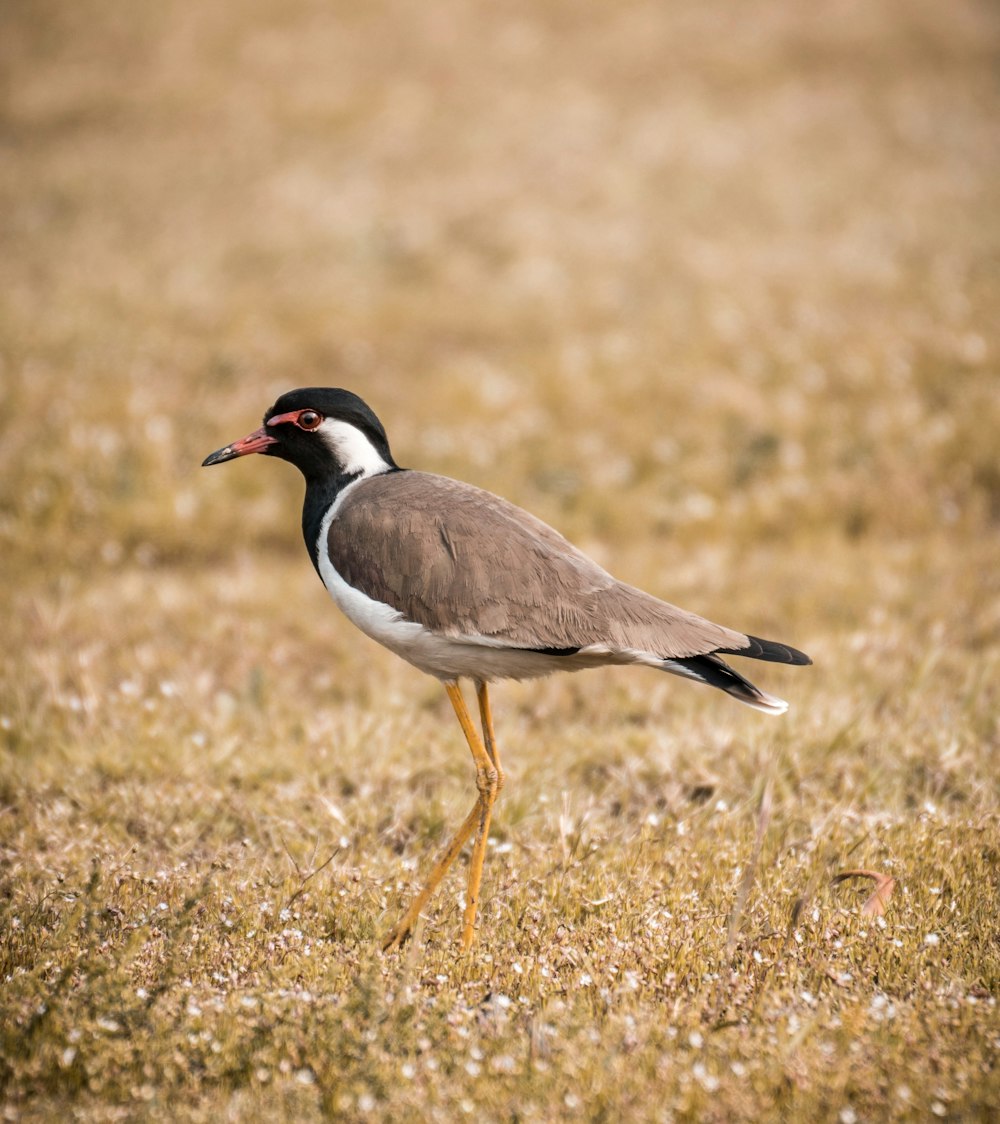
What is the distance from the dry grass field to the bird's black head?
158 cm

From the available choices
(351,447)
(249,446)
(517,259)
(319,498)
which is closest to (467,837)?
(319,498)

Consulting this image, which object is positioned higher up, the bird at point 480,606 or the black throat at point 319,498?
the black throat at point 319,498

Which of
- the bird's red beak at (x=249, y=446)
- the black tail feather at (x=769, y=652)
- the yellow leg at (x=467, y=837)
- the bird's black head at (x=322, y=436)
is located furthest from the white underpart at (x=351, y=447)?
the black tail feather at (x=769, y=652)

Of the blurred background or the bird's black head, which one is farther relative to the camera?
the blurred background

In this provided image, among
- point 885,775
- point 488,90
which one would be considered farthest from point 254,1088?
point 488,90

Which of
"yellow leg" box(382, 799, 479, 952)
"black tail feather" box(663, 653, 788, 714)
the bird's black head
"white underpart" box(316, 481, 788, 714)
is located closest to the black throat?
the bird's black head

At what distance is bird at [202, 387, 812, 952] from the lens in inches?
151

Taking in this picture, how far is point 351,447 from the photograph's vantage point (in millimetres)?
4551

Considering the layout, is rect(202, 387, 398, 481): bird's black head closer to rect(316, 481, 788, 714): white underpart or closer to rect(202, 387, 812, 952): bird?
rect(202, 387, 812, 952): bird

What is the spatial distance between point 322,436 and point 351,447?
133 mm

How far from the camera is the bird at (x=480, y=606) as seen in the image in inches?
151

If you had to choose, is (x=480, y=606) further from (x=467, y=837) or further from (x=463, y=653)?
(x=467, y=837)

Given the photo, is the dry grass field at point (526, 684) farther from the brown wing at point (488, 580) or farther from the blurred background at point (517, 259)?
the brown wing at point (488, 580)

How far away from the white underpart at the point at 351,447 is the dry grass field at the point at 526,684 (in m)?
1.58
